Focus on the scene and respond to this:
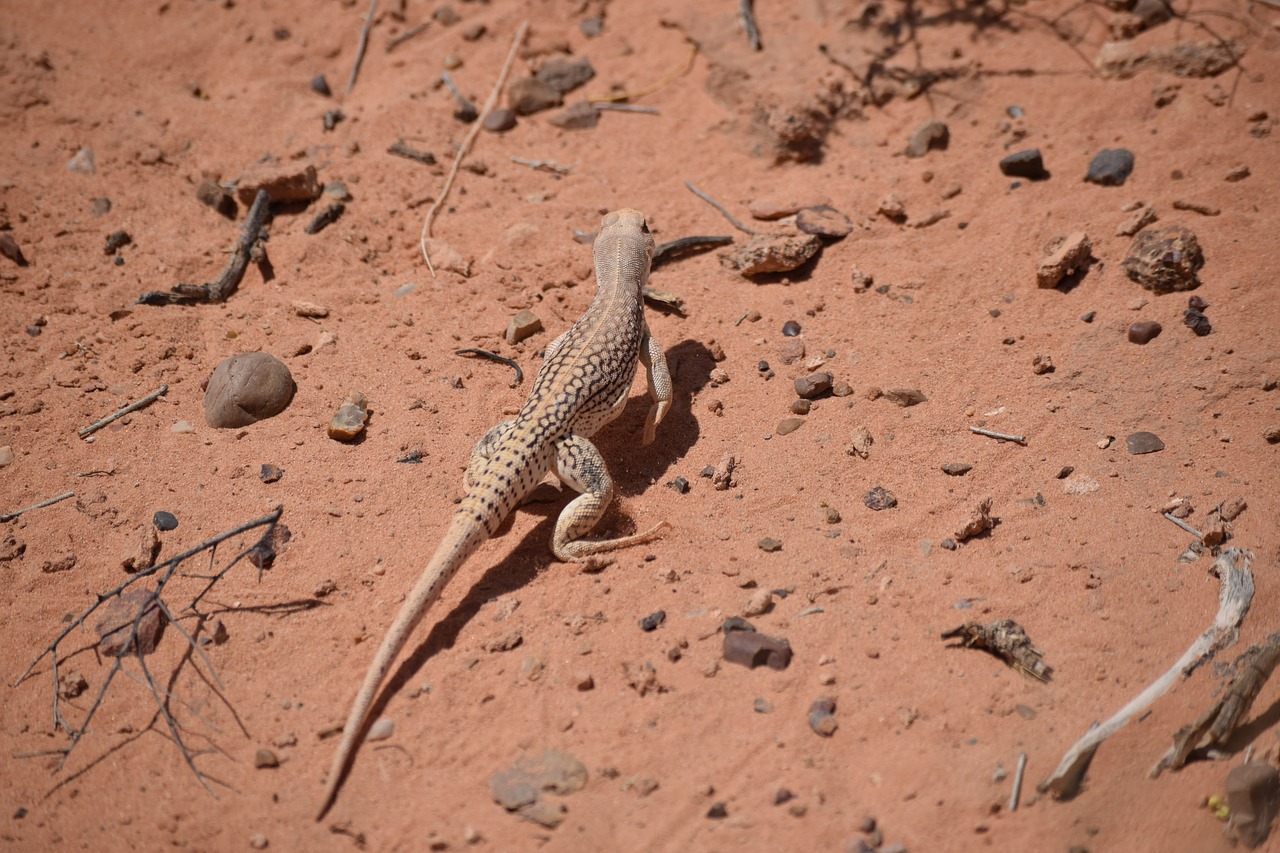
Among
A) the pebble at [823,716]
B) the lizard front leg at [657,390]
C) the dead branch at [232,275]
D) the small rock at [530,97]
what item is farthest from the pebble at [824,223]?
the dead branch at [232,275]

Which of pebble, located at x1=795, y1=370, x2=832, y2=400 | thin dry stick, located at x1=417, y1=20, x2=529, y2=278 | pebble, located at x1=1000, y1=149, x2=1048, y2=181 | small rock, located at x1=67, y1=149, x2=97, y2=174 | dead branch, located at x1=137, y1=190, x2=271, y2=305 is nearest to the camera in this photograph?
pebble, located at x1=795, y1=370, x2=832, y2=400

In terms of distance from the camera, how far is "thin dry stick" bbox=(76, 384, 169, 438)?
5.82m

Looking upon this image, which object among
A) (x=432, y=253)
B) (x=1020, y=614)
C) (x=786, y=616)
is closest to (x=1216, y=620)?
(x=1020, y=614)

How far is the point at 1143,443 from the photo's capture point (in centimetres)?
530

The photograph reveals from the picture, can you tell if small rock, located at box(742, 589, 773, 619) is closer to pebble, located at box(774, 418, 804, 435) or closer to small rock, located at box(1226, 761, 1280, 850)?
pebble, located at box(774, 418, 804, 435)

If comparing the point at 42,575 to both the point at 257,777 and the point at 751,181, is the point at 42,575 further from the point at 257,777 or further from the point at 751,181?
the point at 751,181

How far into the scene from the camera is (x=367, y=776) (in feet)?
13.4

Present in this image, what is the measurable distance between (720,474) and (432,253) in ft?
10.7

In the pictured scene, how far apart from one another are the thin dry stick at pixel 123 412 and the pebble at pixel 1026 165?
22.3ft

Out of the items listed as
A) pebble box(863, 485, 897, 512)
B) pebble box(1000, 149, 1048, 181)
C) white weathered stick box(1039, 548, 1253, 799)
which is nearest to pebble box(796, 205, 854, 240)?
pebble box(1000, 149, 1048, 181)

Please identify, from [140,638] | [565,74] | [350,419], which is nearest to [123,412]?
[350,419]

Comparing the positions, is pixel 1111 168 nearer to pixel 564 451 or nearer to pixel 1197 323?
pixel 1197 323

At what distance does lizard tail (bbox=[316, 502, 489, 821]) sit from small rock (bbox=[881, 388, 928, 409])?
2.85 meters

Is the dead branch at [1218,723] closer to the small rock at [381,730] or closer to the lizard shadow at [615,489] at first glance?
the lizard shadow at [615,489]
